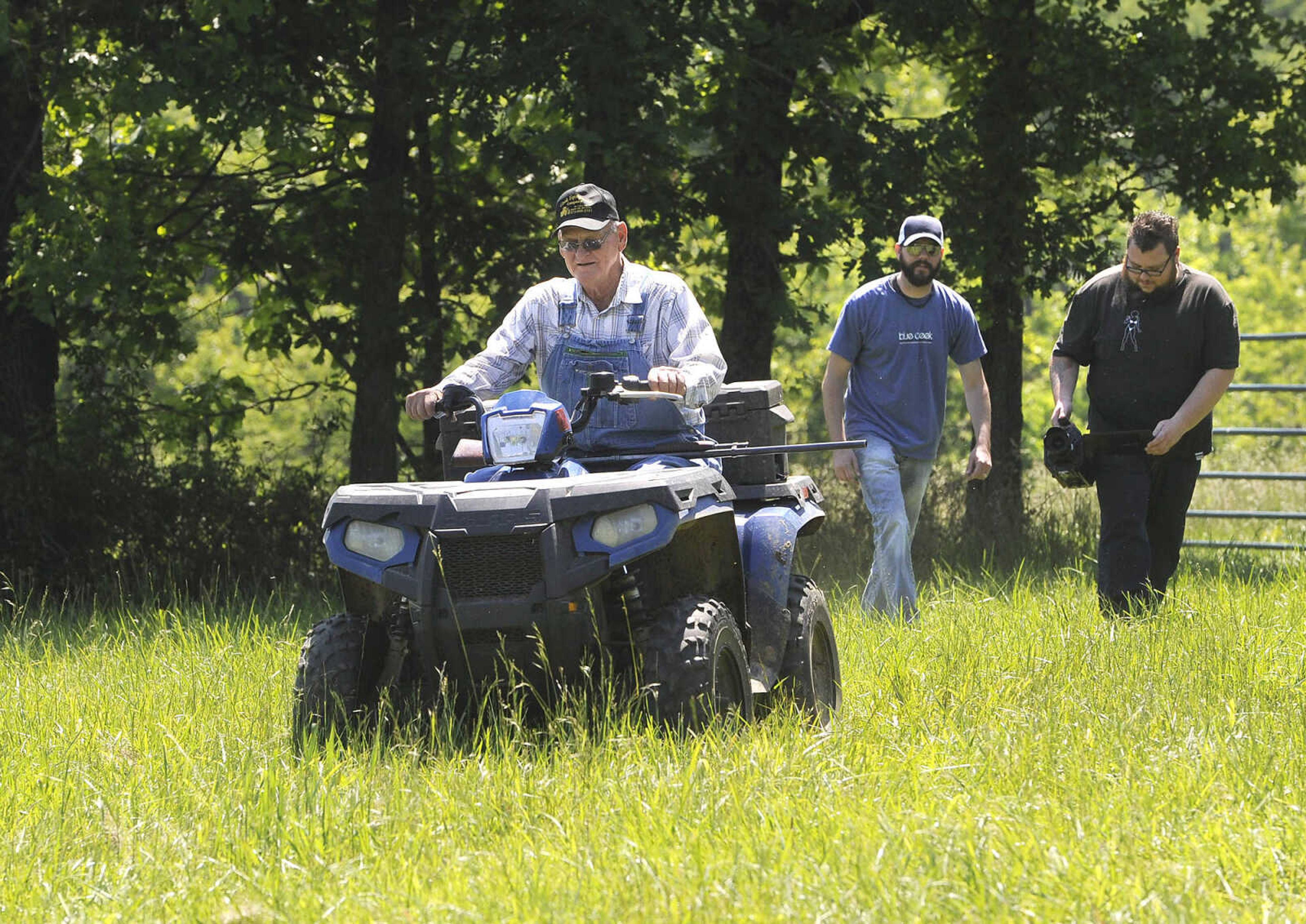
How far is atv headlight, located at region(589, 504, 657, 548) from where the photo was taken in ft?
14.7

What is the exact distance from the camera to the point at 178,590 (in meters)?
11.2

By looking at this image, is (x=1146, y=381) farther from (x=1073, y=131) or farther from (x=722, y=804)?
(x=1073, y=131)

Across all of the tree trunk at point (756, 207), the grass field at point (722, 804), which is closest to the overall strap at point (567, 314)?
the grass field at point (722, 804)

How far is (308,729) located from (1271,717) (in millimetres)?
2851

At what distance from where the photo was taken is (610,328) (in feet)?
18.3

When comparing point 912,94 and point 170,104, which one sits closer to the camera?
point 170,104

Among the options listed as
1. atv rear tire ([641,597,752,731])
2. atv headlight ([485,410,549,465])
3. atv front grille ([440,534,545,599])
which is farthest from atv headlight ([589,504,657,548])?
atv headlight ([485,410,549,465])

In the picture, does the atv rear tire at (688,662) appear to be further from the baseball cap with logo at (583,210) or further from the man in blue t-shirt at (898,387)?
the man in blue t-shirt at (898,387)

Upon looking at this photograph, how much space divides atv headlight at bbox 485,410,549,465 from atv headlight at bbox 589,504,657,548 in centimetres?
44

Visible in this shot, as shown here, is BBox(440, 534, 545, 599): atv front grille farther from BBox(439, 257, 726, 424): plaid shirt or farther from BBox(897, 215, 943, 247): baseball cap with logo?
BBox(897, 215, 943, 247): baseball cap with logo

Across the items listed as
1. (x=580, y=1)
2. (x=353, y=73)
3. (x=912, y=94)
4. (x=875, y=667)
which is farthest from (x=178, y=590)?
(x=912, y=94)

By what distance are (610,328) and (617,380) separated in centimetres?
30

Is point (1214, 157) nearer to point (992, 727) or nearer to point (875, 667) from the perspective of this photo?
point (875, 667)

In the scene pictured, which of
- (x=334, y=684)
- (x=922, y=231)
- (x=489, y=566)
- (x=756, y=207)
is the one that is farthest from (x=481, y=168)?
(x=489, y=566)
